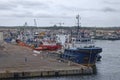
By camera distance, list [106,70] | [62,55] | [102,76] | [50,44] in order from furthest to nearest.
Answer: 1. [50,44]
2. [62,55]
3. [106,70]
4. [102,76]

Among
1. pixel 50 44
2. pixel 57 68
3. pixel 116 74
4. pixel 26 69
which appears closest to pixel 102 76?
pixel 116 74

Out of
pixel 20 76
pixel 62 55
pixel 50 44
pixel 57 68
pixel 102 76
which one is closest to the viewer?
pixel 20 76

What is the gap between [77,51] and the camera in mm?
58531

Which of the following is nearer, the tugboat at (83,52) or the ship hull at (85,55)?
the ship hull at (85,55)

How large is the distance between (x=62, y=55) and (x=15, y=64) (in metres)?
14.8

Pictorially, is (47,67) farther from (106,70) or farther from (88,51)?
(106,70)

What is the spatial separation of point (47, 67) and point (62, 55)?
52.6 ft

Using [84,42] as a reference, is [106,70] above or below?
below

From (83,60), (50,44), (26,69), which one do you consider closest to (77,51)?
(83,60)

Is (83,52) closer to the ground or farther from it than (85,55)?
farther from it

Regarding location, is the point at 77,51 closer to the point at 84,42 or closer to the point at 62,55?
the point at 84,42

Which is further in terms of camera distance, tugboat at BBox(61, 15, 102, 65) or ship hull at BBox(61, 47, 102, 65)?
tugboat at BBox(61, 15, 102, 65)

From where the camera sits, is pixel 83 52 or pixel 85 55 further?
pixel 85 55

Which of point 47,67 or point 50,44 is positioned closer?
point 47,67
